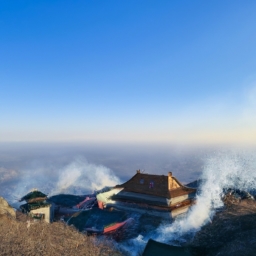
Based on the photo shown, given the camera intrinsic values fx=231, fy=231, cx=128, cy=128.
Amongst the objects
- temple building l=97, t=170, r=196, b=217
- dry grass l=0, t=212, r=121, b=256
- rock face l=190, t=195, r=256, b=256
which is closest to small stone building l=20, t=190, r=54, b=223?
dry grass l=0, t=212, r=121, b=256

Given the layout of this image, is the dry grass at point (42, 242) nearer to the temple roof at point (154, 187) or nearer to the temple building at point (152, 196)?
the temple building at point (152, 196)

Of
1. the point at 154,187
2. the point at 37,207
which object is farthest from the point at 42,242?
the point at 154,187

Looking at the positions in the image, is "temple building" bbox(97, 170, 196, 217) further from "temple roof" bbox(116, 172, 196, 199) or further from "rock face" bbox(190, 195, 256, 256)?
"rock face" bbox(190, 195, 256, 256)

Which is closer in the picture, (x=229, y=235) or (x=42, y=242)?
(x=42, y=242)

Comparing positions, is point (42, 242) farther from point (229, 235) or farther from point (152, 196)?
point (152, 196)

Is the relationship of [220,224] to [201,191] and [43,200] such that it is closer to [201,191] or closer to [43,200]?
[201,191]

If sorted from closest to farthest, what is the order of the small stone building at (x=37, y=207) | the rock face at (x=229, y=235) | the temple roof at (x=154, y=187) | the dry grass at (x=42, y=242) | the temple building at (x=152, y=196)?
the dry grass at (x=42, y=242) < the rock face at (x=229, y=235) < the small stone building at (x=37, y=207) < the temple building at (x=152, y=196) < the temple roof at (x=154, y=187)

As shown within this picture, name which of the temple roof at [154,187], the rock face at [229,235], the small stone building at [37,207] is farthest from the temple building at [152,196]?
the small stone building at [37,207]
